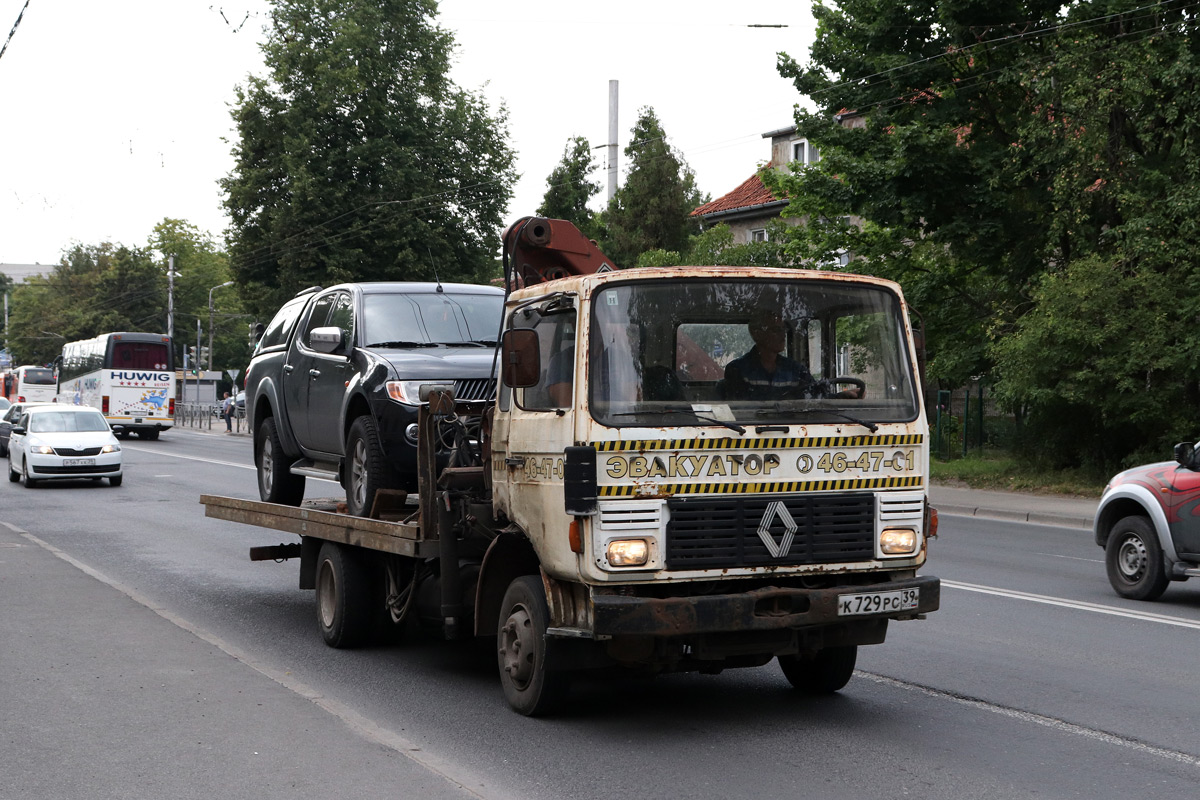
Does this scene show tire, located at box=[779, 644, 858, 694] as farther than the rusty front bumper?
Yes

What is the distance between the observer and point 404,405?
8.69 m

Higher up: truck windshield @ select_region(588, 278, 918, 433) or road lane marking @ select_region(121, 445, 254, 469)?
truck windshield @ select_region(588, 278, 918, 433)

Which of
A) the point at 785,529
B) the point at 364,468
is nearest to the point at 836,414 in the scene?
the point at 785,529

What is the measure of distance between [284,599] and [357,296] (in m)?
3.10

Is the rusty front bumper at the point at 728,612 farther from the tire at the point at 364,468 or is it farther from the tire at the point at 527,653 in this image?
the tire at the point at 364,468

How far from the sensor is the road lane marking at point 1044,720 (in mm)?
6039

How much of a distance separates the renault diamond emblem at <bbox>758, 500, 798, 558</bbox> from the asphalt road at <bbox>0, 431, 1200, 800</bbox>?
918 mm

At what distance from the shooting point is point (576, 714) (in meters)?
6.84

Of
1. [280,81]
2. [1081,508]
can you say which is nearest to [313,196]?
[280,81]

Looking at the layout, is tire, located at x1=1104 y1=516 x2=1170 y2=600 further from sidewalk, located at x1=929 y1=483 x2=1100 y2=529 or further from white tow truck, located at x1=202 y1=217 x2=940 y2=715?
sidewalk, located at x1=929 y1=483 x2=1100 y2=529

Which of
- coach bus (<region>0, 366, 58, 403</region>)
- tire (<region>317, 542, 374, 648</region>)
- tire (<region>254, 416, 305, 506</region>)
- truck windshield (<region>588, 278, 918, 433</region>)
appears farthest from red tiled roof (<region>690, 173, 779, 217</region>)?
truck windshield (<region>588, 278, 918, 433</region>)

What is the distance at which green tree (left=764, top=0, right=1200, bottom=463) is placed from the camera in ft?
68.2

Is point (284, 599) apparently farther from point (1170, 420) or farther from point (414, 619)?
point (1170, 420)

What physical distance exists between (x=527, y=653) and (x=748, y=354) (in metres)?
1.86
